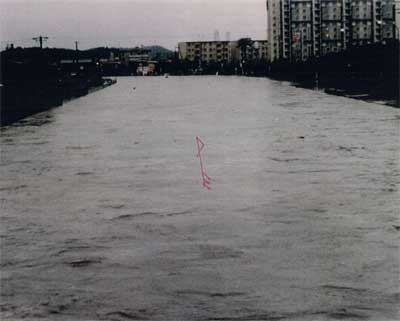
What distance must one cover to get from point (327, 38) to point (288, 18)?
12.0m

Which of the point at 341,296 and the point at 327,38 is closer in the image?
the point at 341,296

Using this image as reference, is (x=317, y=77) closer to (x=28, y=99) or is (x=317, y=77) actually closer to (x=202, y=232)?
(x=28, y=99)

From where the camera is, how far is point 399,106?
125 ft

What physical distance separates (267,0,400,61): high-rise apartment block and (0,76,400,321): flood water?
146 m

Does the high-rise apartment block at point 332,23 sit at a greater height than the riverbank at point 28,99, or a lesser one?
greater

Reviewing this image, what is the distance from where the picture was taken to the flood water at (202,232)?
22.2 feet

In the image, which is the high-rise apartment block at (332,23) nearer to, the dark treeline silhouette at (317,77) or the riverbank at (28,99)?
the dark treeline silhouette at (317,77)

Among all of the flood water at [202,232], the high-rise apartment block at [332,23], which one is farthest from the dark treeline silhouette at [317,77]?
the high-rise apartment block at [332,23]

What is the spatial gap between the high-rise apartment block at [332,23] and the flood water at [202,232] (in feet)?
479

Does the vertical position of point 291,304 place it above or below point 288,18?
below

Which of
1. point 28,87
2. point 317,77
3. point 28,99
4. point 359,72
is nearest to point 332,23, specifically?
point 317,77

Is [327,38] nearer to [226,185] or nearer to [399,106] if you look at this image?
[399,106]

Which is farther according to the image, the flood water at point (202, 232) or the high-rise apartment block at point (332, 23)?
the high-rise apartment block at point (332, 23)

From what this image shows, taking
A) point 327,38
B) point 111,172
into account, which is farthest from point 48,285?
point 327,38
